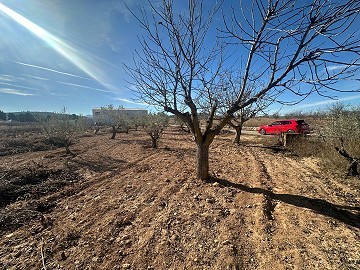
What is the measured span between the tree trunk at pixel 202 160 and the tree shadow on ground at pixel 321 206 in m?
0.96

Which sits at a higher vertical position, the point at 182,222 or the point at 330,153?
the point at 330,153

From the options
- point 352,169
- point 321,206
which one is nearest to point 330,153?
point 352,169

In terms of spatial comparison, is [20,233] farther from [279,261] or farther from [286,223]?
[286,223]

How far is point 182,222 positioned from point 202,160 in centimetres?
217

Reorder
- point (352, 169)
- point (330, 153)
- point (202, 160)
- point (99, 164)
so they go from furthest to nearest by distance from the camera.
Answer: point (99, 164) < point (330, 153) < point (352, 169) < point (202, 160)

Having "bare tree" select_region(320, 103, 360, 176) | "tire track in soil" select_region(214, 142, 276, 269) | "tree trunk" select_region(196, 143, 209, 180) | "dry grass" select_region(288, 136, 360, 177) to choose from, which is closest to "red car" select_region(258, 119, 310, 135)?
"dry grass" select_region(288, 136, 360, 177)

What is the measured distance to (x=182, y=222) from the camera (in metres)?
3.43

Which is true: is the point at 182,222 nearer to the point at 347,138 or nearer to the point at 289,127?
the point at 347,138

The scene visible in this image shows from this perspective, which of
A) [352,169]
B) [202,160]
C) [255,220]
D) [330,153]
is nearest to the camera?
[255,220]

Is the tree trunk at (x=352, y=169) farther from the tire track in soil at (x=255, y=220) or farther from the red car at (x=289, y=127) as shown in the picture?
the red car at (x=289, y=127)

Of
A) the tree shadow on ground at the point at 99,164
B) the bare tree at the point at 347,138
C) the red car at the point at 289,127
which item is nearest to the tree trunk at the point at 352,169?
the bare tree at the point at 347,138

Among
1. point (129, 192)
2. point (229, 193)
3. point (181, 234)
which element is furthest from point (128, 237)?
point (229, 193)

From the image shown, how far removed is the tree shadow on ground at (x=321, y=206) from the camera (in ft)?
11.8

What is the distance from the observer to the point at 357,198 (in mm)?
4512
